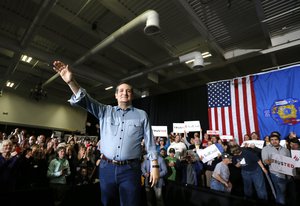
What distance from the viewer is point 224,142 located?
5.78 meters

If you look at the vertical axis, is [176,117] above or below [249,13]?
below

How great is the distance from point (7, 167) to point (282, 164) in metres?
4.94

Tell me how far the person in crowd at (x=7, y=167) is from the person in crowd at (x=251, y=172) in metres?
4.40

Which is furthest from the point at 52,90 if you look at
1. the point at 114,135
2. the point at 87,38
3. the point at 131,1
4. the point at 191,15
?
the point at 114,135

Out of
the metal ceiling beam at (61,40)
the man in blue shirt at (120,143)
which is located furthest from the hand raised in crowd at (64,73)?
the metal ceiling beam at (61,40)

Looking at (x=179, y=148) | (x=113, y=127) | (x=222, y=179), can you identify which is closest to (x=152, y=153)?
(x=113, y=127)

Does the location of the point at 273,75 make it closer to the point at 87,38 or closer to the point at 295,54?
the point at 295,54

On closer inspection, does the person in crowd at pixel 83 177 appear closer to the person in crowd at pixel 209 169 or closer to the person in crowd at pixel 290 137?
the person in crowd at pixel 209 169

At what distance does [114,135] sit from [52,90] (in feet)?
35.1

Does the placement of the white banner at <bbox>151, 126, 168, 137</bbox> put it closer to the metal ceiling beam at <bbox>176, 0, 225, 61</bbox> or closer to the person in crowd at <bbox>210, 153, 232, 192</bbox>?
the person in crowd at <bbox>210, 153, 232, 192</bbox>

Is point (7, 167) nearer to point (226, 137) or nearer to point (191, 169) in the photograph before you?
point (191, 169)

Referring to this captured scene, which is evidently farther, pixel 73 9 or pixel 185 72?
pixel 185 72

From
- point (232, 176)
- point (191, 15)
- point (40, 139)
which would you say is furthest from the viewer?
point (40, 139)

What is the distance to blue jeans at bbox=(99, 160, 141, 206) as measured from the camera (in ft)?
4.71
